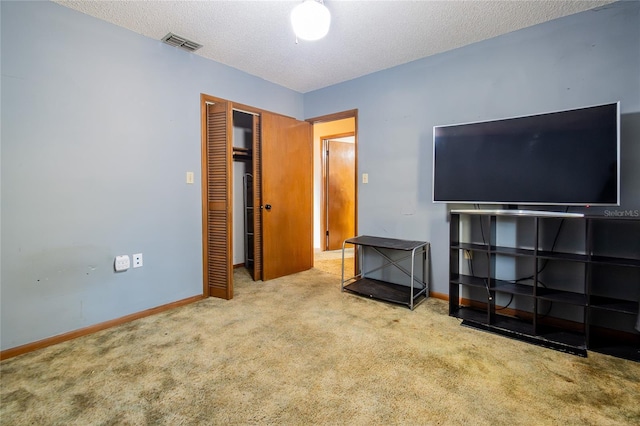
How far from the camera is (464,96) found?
2746 millimetres

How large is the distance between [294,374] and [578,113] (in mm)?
2574

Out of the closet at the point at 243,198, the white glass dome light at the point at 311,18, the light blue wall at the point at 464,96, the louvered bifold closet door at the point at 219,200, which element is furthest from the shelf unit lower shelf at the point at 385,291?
the white glass dome light at the point at 311,18

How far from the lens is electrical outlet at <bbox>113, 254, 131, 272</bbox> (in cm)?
237

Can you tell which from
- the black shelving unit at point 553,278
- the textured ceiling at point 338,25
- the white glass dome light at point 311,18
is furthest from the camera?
the textured ceiling at point 338,25

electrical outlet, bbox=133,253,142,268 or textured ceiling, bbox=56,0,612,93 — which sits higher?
textured ceiling, bbox=56,0,612,93

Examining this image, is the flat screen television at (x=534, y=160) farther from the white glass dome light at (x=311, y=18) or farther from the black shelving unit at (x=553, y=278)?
the white glass dome light at (x=311, y=18)

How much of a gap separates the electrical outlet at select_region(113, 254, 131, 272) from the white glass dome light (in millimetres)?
2246

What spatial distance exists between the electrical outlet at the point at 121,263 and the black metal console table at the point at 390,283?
1.95m

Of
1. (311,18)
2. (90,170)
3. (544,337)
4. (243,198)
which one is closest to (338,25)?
(311,18)

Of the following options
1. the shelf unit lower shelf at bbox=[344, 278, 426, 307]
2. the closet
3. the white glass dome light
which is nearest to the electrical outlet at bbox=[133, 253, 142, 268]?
the closet

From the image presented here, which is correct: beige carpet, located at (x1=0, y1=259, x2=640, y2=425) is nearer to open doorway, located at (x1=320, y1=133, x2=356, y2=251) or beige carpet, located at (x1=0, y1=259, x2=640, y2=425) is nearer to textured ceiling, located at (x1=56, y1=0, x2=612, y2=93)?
textured ceiling, located at (x1=56, y1=0, x2=612, y2=93)

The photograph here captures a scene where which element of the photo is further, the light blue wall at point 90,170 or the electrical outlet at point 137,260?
the electrical outlet at point 137,260

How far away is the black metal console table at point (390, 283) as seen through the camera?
9.30ft

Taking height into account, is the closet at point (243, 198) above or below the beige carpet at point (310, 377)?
above
